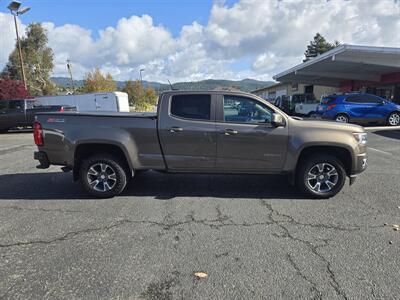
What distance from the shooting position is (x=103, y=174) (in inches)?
204

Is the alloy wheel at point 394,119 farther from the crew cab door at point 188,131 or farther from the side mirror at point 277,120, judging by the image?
the crew cab door at point 188,131

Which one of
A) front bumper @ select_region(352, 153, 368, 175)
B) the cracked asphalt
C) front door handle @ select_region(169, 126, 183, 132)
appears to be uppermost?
front door handle @ select_region(169, 126, 183, 132)

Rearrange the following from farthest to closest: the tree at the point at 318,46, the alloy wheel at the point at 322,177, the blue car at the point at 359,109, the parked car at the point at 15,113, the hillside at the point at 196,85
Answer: the tree at the point at 318,46
the parked car at the point at 15,113
the blue car at the point at 359,109
the hillside at the point at 196,85
the alloy wheel at the point at 322,177

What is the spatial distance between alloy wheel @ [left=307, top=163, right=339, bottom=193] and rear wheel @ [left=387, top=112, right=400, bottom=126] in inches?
524

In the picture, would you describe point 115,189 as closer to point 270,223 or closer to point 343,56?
point 270,223

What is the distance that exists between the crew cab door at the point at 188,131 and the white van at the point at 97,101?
18.1 meters

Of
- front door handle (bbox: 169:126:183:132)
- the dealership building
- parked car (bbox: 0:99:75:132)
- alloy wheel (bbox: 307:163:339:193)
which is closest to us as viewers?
front door handle (bbox: 169:126:183:132)

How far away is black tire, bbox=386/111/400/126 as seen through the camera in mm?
15777

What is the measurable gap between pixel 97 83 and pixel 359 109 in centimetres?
4096

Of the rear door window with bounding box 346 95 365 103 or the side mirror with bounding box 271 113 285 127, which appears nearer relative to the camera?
the side mirror with bounding box 271 113 285 127

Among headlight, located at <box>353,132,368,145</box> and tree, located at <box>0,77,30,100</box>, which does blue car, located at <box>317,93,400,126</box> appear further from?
tree, located at <box>0,77,30,100</box>

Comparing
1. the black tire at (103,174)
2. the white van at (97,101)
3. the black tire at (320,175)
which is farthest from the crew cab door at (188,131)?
the white van at (97,101)

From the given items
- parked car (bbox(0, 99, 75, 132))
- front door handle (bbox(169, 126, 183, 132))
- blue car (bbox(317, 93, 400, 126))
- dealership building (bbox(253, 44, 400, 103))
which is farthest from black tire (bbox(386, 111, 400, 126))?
parked car (bbox(0, 99, 75, 132))

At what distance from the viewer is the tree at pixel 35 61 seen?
160ft
